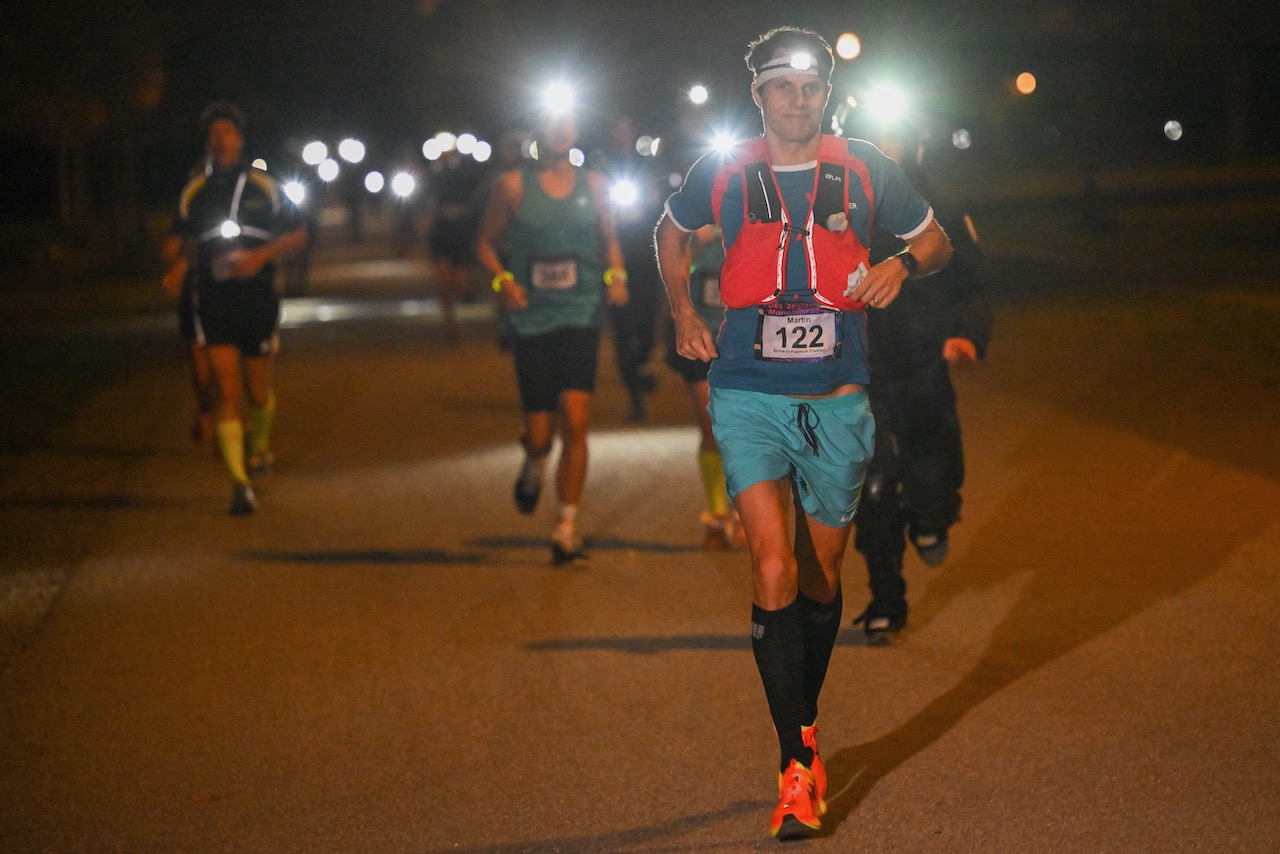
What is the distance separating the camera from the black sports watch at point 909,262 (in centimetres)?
483

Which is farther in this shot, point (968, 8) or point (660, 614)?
point (968, 8)

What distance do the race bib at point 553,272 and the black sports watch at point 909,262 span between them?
3861 millimetres

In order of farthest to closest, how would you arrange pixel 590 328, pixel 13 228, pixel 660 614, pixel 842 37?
1. pixel 13 228
2. pixel 842 37
3. pixel 590 328
4. pixel 660 614

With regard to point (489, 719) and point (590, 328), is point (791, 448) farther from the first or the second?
point (590, 328)

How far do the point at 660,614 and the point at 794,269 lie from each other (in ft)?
9.53

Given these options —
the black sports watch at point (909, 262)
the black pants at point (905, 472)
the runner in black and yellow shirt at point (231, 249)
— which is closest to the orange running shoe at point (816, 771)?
the black sports watch at point (909, 262)

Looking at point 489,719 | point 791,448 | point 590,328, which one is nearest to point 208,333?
point 590,328

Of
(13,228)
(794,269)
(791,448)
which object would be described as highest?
(794,269)

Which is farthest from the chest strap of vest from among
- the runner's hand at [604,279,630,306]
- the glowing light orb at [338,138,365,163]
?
the glowing light orb at [338,138,365,163]

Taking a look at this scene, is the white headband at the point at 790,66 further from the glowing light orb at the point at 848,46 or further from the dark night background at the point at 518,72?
the glowing light orb at the point at 848,46

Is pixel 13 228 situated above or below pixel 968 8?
below

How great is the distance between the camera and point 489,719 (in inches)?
234

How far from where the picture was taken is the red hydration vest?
188 inches

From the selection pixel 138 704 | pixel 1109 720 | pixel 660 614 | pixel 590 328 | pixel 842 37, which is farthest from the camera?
pixel 842 37
